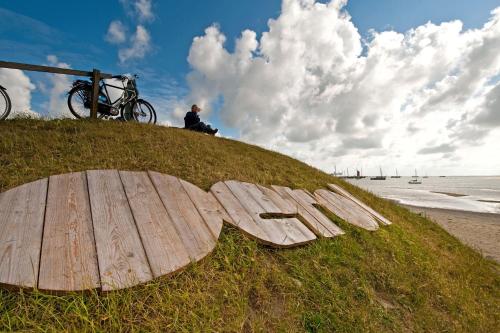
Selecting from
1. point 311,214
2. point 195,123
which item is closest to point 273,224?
point 311,214

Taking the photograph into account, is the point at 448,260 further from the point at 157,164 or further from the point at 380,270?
the point at 157,164

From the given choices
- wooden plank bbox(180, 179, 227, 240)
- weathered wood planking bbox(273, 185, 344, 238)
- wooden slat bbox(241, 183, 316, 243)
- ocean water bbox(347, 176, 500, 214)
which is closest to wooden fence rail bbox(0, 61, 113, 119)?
wooden plank bbox(180, 179, 227, 240)

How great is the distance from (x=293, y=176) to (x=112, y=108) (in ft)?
21.5

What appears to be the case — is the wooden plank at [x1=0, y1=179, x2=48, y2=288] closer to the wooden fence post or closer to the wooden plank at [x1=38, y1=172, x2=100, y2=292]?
the wooden plank at [x1=38, y1=172, x2=100, y2=292]

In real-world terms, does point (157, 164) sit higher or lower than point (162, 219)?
higher

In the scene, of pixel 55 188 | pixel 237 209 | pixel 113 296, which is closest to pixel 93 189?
pixel 55 188

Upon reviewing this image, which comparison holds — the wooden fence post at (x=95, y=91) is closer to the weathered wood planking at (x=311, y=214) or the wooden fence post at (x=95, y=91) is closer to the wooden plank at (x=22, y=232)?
the wooden plank at (x=22, y=232)

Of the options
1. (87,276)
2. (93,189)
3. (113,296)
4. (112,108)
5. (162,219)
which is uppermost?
(112,108)

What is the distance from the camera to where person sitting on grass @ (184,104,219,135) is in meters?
11.0

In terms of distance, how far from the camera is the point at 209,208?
3736 millimetres

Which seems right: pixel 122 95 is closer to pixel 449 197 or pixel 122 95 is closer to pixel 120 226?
pixel 120 226

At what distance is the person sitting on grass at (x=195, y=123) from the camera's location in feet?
36.2

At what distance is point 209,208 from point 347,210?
3.47 meters

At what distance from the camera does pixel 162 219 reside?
3.16 metres
